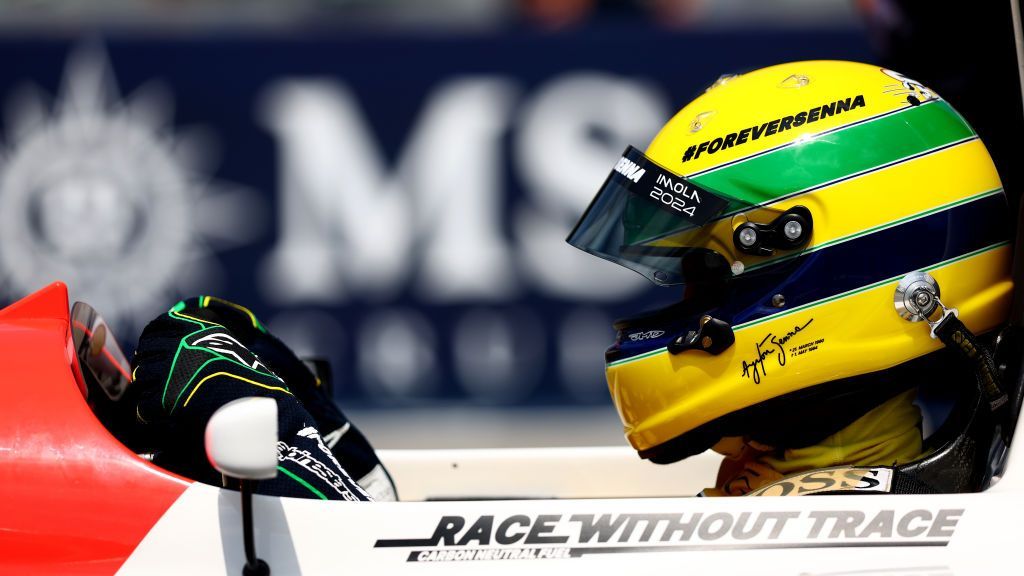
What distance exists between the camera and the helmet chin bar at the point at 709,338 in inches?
76.6

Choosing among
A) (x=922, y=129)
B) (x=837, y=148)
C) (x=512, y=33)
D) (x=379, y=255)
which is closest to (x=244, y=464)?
(x=837, y=148)

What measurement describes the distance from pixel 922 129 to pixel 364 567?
3.90 ft

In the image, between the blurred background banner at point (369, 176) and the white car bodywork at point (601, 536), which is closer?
the white car bodywork at point (601, 536)

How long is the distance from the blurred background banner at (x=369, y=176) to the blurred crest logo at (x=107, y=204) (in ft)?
0.04

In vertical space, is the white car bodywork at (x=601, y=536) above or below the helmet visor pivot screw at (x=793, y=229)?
below

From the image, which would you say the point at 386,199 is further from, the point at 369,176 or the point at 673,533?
the point at 673,533

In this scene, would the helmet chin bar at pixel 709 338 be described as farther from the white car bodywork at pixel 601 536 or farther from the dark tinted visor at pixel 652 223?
the white car bodywork at pixel 601 536

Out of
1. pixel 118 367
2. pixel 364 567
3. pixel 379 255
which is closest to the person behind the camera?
pixel 364 567

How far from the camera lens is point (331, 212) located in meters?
6.00

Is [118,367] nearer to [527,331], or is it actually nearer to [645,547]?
[645,547]

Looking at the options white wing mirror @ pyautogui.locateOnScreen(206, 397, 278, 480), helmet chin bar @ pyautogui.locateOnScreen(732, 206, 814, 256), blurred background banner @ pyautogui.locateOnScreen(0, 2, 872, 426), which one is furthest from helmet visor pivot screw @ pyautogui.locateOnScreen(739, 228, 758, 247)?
blurred background banner @ pyautogui.locateOnScreen(0, 2, 872, 426)

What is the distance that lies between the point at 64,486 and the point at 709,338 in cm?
105

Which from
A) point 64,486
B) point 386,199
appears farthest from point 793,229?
point 386,199

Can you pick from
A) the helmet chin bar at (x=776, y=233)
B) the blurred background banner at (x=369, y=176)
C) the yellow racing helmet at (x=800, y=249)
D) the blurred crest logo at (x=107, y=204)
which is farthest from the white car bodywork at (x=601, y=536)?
the blurred crest logo at (x=107, y=204)
